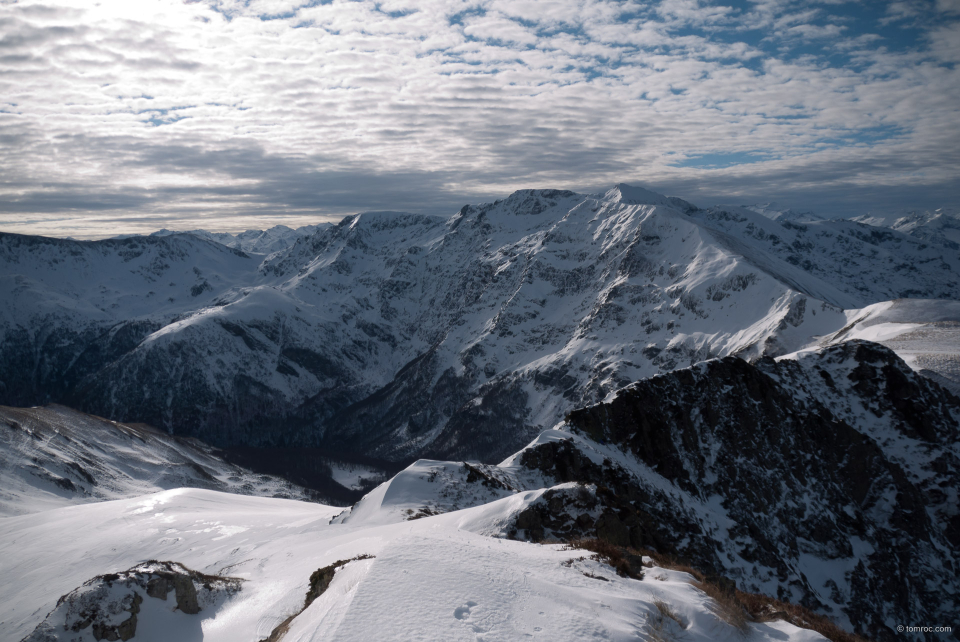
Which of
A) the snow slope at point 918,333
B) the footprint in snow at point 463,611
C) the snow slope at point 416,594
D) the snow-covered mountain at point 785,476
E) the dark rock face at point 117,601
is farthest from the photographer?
the snow slope at point 918,333

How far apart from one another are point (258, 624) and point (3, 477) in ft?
322

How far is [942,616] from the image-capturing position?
5294 cm

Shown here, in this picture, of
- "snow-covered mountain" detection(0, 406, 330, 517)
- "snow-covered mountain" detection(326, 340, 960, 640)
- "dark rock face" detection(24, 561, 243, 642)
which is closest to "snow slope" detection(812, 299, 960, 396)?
"snow-covered mountain" detection(326, 340, 960, 640)

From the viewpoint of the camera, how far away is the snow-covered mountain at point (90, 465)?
90.5m

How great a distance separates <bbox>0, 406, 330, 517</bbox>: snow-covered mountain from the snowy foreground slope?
37.1 m

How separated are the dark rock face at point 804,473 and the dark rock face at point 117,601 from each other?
114ft

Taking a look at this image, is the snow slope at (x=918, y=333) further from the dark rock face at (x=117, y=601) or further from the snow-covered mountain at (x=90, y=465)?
the snow-covered mountain at (x=90, y=465)

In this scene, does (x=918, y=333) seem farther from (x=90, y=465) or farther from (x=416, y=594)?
(x=90, y=465)

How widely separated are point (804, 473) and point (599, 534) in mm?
44551

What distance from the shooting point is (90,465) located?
110 metres

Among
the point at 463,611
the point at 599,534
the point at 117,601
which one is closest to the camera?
the point at 463,611

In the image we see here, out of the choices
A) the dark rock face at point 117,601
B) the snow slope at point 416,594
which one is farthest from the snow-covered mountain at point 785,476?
the dark rock face at point 117,601

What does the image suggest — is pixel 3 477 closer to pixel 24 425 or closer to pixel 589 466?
pixel 24 425

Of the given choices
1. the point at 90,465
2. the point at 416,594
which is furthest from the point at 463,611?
the point at 90,465
